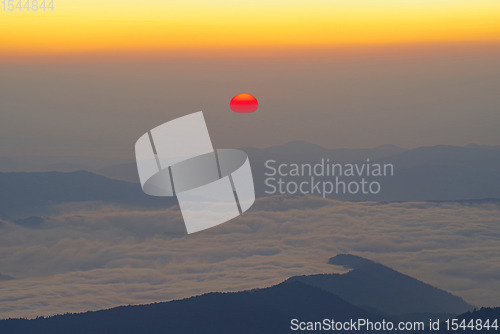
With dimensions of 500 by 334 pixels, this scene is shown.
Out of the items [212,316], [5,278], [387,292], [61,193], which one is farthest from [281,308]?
[61,193]

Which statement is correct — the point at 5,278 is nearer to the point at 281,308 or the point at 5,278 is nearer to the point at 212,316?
the point at 212,316

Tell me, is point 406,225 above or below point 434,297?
above

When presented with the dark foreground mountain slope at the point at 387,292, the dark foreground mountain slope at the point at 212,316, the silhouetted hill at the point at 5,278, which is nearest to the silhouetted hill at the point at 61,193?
the silhouetted hill at the point at 5,278

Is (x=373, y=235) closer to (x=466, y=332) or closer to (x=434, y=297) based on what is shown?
(x=434, y=297)

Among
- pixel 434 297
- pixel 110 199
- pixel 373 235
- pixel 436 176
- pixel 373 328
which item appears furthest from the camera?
pixel 436 176

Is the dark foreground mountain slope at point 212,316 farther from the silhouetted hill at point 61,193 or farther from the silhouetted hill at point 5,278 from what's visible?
the silhouetted hill at point 61,193

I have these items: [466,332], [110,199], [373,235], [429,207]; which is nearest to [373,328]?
[466,332]

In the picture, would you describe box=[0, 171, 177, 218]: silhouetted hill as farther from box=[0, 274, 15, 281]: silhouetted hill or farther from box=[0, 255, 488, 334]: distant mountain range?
box=[0, 255, 488, 334]: distant mountain range

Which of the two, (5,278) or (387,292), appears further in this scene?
(5,278)

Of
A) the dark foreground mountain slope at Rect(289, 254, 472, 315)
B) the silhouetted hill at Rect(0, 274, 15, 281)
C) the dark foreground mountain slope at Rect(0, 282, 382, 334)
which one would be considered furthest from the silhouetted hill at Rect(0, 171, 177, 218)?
the dark foreground mountain slope at Rect(0, 282, 382, 334)
